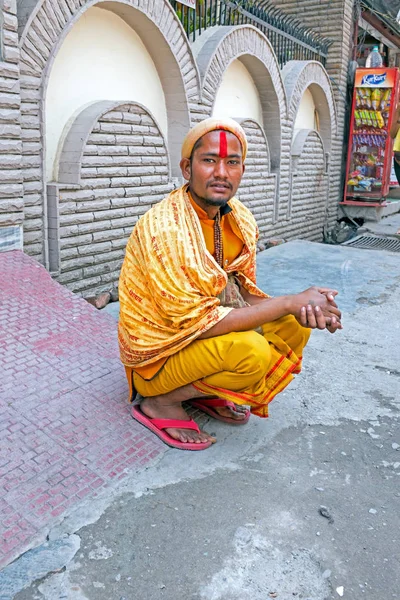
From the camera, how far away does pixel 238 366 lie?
234cm

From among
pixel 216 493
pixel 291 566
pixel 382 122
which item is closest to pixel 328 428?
pixel 216 493

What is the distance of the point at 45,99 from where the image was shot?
168 inches

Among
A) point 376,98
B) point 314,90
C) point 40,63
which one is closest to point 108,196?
point 40,63

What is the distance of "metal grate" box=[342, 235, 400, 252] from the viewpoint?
9562mm

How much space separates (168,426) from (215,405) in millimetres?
364

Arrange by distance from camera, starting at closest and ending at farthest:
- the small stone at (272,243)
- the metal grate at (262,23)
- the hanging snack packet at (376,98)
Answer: the metal grate at (262,23) → the small stone at (272,243) → the hanging snack packet at (376,98)

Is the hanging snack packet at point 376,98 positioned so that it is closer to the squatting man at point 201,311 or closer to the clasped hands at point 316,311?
the squatting man at point 201,311

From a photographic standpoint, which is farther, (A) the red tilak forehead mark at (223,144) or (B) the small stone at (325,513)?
(A) the red tilak forehead mark at (223,144)

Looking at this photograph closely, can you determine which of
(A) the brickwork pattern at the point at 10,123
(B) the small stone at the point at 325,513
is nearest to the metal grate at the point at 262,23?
(A) the brickwork pattern at the point at 10,123

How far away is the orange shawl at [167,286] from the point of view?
235 centimetres

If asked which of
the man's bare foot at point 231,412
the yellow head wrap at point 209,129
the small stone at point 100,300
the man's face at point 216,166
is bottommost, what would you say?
the man's bare foot at point 231,412

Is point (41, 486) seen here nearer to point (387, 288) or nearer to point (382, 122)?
point (387, 288)

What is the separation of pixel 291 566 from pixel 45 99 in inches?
146

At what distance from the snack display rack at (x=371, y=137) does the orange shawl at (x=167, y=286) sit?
9745 millimetres
